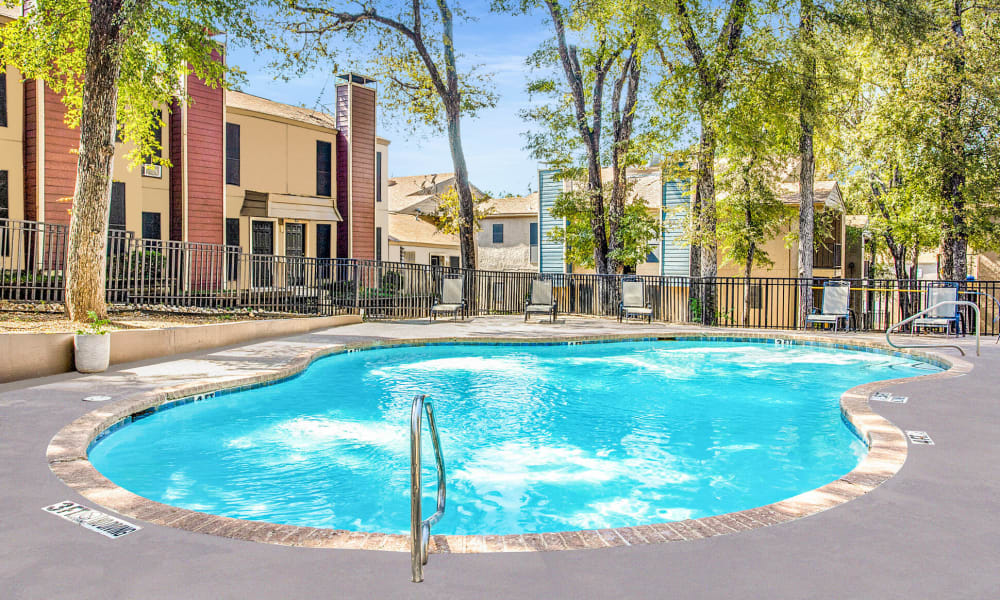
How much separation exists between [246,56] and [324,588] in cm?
1453

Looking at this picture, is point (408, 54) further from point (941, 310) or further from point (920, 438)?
point (920, 438)

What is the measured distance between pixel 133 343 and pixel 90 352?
3.31ft

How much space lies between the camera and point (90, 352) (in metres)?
7.89

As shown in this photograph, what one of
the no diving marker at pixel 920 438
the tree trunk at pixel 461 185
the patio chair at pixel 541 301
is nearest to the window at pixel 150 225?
the tree trunk at pixel 461 185

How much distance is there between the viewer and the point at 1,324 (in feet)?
28.3

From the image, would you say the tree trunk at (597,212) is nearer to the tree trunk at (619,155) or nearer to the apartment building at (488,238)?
the tree trunk at (619,155)

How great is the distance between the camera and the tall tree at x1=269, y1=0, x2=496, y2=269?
1831 centimetres

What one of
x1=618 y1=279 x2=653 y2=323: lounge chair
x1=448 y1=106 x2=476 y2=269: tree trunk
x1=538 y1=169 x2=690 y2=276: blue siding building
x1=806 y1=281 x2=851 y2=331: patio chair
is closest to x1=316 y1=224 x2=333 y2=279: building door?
x1=448 y1=106 x2=476 y2=269: tree trunk

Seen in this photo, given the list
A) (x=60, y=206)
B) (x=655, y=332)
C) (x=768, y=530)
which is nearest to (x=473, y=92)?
(x=655, y=332)

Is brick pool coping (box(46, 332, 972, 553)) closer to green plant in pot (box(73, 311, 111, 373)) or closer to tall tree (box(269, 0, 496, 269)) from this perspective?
green plant in pot (box(73, 311, 111, 373))

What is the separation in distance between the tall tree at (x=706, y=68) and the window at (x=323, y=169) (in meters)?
12.6

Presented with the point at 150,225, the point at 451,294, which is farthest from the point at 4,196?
the point at 451,294

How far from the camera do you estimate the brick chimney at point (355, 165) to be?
24328 millimetres

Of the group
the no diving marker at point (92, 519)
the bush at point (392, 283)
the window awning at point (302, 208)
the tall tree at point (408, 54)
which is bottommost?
the no diving marker at point (92, 519)
